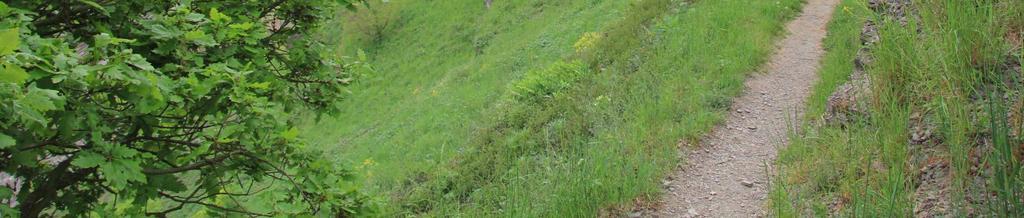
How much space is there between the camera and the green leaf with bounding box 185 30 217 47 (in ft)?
11.4

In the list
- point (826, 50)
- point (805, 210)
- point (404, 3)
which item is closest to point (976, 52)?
point (805, 210)

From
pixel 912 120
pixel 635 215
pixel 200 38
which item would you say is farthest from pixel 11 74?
pixel 912 120

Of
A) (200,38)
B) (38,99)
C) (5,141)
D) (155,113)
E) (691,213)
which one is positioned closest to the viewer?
(38,99)

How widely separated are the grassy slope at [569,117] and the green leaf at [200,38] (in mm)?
1638

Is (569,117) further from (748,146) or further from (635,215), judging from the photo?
(635,215)

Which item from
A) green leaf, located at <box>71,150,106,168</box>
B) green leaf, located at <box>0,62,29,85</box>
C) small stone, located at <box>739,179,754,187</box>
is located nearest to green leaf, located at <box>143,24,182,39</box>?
green leaf, located at <box>71,150,106,168</box>

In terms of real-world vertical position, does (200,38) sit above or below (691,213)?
above

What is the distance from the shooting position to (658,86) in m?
10.8

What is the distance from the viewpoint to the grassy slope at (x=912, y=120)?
4.47 metres

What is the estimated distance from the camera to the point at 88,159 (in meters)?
2.95

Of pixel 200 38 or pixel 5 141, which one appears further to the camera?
pixel 200 38

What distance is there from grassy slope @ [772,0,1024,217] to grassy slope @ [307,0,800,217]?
1.61 m

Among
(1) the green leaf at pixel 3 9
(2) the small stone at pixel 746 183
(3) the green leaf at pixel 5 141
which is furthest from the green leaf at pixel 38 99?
(2) the small stone at pixel 746 183

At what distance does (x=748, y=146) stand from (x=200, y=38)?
21.2ft
